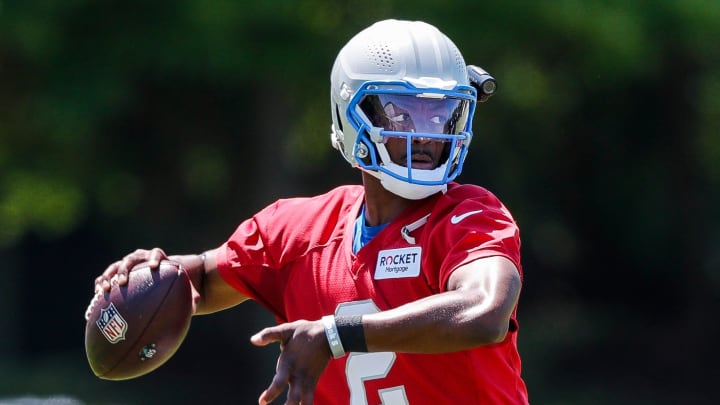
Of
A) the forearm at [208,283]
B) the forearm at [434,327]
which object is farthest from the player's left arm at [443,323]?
the forearm at [208,283]

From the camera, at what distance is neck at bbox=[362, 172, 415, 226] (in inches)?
134

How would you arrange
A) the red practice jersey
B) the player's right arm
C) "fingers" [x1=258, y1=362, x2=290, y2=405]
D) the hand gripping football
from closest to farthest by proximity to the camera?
1. "fingers" [x1=258, y1=362, x2=290, y2=405]
2. the red practice jersey
3. the hand gripping football
4. the player's right arm

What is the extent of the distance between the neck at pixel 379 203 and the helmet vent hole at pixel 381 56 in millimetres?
333

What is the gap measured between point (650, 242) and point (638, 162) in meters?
1.10

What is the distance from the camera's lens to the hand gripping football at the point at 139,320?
3.53 m

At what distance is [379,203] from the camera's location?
11.3 ft

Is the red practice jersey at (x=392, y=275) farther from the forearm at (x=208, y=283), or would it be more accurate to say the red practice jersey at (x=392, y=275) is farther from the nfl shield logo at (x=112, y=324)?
the nfl shield logo at (x=112, y=324)

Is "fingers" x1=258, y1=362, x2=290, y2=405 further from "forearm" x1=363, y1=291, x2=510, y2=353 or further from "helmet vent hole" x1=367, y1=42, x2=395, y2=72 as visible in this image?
"helmet vent hole" x1=367, y1=42, x2=395, y2=72

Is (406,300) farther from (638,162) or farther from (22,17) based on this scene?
(638,162)

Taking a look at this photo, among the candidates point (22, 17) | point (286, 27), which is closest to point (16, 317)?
point (22, 17)

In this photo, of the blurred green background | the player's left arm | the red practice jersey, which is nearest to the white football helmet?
the red practice jersey

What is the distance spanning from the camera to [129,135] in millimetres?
11555

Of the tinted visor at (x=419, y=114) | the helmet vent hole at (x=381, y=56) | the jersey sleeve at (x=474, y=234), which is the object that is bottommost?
the jersey sleeve at (x=474, y=234)

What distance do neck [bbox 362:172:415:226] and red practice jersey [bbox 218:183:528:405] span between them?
0.15 feet
